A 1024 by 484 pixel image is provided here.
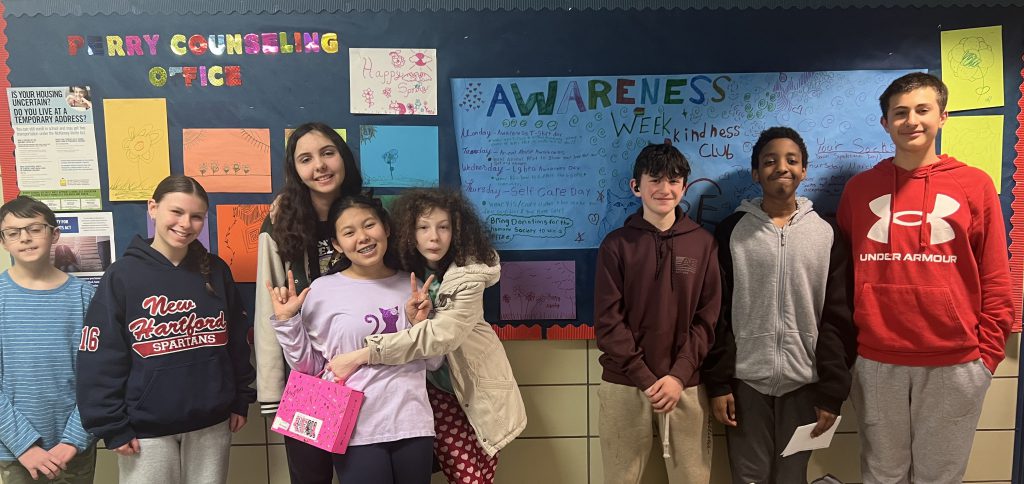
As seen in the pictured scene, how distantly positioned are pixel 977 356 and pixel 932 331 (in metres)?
0.17

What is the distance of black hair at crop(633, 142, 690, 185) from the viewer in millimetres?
1795

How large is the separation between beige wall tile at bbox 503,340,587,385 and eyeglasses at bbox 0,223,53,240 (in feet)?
5.20

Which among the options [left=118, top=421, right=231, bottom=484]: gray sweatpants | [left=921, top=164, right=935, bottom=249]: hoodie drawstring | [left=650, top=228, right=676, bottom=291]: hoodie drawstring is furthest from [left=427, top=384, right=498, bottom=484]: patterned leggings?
[left=921, top=164, right=935, bottom=249]: hoodie drawstring

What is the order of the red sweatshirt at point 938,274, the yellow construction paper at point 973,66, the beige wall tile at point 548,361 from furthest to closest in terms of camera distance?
the beige wall tile at point 548,361, the yellow construction paper at point 973,66, the red sweatshirt at point 938,274

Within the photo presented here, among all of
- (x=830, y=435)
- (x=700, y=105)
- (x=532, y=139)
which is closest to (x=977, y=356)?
(x=830, y=435)

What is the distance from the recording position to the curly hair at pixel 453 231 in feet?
5.73

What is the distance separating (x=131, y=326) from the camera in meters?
1.72

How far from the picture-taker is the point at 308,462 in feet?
5.71

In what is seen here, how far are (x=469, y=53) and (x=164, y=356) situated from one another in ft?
4.58

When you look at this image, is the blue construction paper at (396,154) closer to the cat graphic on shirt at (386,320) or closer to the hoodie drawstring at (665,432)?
the cat graphic on shirt at (386,320)

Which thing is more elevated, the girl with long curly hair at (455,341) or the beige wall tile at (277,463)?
the girl with long curly hair at (455,341)

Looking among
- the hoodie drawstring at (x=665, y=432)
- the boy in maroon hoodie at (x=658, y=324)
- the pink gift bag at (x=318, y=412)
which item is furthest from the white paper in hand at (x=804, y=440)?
the pink gift bag at (x=318, y=412)

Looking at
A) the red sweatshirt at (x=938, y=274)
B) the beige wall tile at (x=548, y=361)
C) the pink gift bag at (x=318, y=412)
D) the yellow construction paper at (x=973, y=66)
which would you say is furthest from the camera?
the beige wall tile at (x=548, y=361)

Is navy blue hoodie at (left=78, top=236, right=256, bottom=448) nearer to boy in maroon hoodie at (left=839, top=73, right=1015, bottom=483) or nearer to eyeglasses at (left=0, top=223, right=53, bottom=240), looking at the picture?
eyeglasses at (left=0, top=223, right=53, bottom=240)
